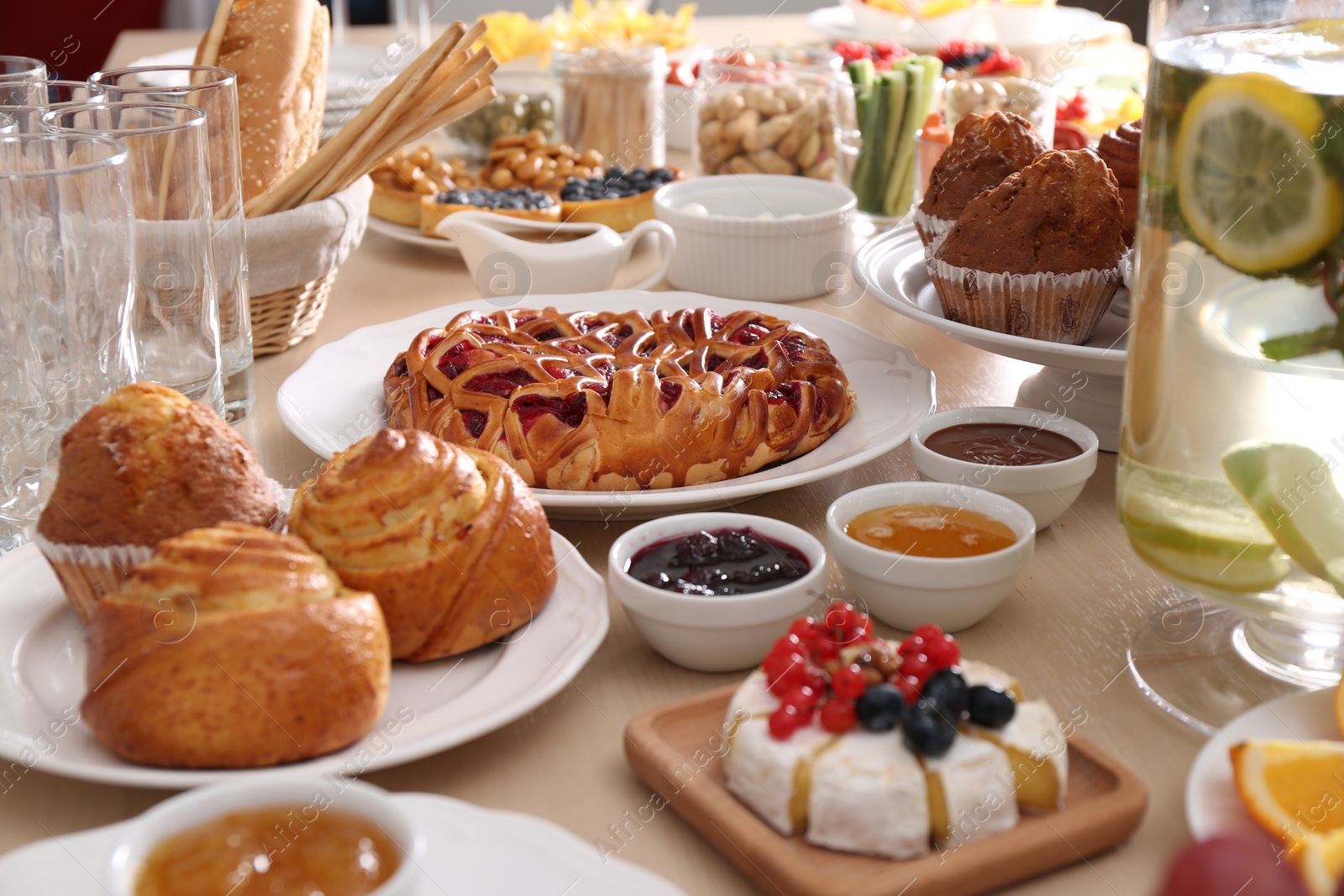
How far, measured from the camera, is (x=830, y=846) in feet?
2.48

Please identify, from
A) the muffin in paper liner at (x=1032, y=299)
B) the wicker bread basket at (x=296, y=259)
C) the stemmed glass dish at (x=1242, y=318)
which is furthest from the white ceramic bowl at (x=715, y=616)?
the wicker bread basket at (x=296, y=259)

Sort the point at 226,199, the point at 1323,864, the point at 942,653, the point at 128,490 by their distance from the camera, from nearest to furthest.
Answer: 1. the point at 1323,864
2. the point at 942,653
3. the point at 128,490
4. the point at 226,199

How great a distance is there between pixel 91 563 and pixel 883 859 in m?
0.59

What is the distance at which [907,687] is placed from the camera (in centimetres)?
80

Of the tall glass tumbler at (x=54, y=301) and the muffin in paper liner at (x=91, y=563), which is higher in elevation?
the tall glass tumbler at (x=54, y=301)

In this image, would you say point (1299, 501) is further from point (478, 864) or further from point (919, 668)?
point (478, 864)

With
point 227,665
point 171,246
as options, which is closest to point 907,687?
point 227,665

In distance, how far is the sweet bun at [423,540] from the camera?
897 mm

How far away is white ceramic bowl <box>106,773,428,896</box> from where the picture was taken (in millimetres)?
630

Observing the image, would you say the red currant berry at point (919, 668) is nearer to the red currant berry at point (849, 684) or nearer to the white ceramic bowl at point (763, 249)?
the red currant berry at point (849, 684)

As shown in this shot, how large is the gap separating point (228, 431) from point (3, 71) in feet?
2.35

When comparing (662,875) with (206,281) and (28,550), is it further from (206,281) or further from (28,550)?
(206,281)

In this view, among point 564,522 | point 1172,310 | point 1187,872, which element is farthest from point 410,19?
point 1187,872

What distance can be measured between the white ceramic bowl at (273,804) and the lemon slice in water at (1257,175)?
2.01 ft
